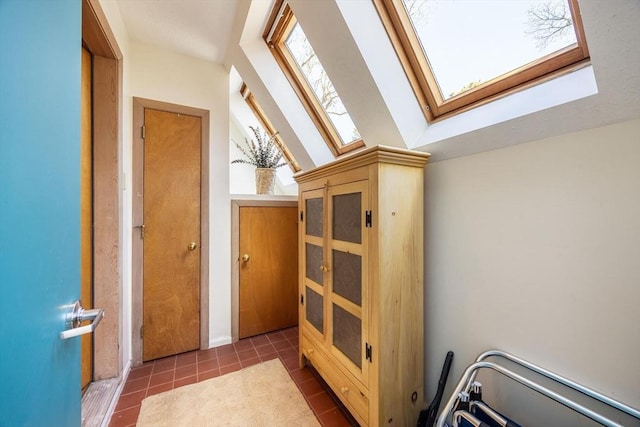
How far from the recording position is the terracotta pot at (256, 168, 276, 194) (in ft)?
8.18

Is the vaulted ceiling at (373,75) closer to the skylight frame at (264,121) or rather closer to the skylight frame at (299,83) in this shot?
the skylight frame at (299,83)

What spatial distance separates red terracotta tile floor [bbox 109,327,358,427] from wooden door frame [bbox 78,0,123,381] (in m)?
0.24

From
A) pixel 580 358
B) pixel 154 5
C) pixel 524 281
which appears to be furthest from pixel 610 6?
pixel 154 5

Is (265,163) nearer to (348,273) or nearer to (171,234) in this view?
(171,234)

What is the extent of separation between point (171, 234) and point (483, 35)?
2.40 meters

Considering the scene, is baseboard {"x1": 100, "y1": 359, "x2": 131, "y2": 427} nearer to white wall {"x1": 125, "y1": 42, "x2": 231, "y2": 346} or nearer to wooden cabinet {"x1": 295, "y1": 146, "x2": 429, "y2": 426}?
white wall {"x1": 125, "y1": 42, "x2": 231, "y2": 346}

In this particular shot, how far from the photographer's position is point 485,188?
1.16m

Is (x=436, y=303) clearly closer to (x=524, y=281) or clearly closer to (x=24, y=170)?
(x=524, y=281)

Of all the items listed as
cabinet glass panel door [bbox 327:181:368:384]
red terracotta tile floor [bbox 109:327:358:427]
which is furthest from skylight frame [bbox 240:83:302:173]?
red terracotta tile floor [bbox 109:327:358:427]

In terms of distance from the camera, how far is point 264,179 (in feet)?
8.24

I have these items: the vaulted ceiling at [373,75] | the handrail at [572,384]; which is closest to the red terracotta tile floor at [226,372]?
the handrail at [572,384]

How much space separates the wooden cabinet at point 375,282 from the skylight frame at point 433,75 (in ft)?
1.11

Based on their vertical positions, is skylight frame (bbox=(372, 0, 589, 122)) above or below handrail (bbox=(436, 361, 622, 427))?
above

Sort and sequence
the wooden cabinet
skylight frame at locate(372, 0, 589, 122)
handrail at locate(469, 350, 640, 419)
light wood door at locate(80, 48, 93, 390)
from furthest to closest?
light wood door at locate(80, 48, 93, 390) < the wooden cabinet < skylight frame at locate(372, 0, 589, 122) < handrail at locate(469, 350, 640, 419)
